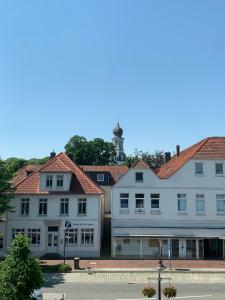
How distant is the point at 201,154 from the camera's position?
154 feet

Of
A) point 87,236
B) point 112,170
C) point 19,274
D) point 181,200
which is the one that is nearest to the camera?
Result: point 19,274

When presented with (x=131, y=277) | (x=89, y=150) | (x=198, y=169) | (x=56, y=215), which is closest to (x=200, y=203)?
(x=198, y=169)

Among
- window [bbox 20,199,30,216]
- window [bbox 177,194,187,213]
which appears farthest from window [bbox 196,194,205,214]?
window [bbox 20,199,30,216]

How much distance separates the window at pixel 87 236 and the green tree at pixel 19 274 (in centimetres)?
2398

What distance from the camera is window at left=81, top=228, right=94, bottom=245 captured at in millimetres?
44688

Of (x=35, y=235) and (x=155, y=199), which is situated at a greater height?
(x=155, y=199)

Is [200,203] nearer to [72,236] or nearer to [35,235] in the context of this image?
[72,236]

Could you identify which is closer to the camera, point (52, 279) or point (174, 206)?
point (52, 279)

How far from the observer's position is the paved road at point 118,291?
27953 mm

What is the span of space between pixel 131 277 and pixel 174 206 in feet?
42.5

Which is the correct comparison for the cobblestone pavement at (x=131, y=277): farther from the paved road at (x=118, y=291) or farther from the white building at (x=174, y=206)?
the white building at (x=174, y=206)

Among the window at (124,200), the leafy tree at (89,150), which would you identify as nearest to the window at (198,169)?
the window at (124,200)

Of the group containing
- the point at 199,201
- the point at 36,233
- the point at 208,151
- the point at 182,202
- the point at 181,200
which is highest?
the point at 208,151

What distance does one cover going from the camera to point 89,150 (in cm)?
10169
